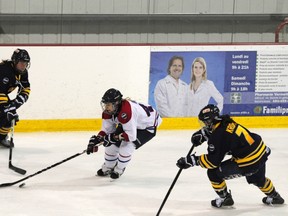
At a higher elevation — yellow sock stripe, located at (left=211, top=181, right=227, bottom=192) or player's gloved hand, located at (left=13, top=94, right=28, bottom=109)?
player's gloved hand, located at (left=13, top=94, right=28, bottom=109)

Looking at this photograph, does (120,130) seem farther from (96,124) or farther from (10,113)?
(96,124)

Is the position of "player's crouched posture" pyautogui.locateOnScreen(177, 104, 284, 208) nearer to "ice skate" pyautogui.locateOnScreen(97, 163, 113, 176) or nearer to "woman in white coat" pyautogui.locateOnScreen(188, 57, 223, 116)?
"ice skate" pyautogui.locateOnScreen(97, 163, 113, 176)

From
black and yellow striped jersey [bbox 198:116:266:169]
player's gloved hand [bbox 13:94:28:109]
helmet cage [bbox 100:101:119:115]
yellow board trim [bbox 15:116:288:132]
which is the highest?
helmet cage [bbox 100:101:119:115]

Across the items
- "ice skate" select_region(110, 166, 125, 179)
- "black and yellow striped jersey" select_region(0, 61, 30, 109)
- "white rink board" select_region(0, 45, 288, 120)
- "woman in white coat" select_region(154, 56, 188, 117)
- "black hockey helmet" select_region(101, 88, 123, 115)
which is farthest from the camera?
"woman in white coat" select_region(154, 56, 188, 117)

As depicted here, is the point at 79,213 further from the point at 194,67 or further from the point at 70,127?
the point at 194,67

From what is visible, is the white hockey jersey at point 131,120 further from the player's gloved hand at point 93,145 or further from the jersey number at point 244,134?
the jersey number at point 244,134

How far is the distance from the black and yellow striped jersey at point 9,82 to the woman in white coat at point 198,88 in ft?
6.91

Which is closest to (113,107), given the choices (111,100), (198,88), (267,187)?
(111,100)

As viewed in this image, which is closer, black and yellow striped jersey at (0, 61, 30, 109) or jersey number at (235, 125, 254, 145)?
jersey number at (235, 125, 254, 145)

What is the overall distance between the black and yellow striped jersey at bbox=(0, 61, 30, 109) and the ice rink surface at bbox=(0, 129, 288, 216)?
1.77 ft

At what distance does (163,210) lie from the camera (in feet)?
18.6

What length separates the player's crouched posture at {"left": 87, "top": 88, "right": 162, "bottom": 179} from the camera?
6137 millimetres

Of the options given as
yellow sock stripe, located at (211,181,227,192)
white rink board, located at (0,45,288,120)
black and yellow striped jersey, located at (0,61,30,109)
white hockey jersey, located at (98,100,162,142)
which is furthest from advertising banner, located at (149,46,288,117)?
yellow sock stripe, located at (211,181,227,192)
